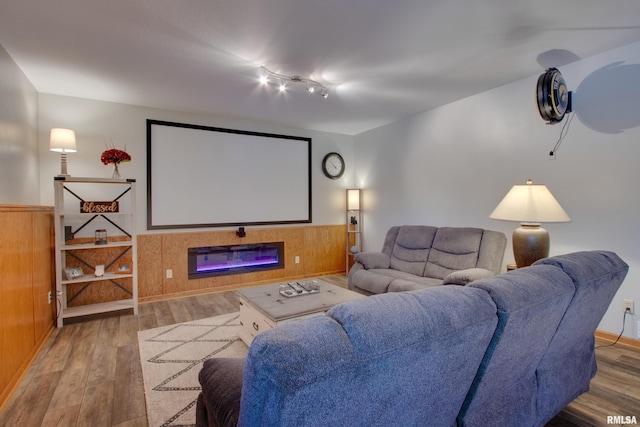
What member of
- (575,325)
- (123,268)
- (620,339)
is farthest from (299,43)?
(620,339)

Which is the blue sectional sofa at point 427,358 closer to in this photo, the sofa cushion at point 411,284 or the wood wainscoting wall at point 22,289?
the sofa cushion at point 411,284

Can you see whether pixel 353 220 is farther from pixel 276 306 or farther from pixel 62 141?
pixel 62 141

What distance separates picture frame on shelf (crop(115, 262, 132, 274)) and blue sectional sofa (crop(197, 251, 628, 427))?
283cm

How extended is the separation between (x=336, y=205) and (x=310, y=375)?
498 cm

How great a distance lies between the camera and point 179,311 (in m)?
3.67

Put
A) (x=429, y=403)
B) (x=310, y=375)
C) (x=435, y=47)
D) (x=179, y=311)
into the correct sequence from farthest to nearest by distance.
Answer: (x=179, y=311), (x=435, y=47), (x=429, y=403), (x=310, y=375)

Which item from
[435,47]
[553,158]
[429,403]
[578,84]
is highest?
[435,47]

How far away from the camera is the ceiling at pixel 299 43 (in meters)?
2.08

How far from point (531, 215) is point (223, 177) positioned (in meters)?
3.73

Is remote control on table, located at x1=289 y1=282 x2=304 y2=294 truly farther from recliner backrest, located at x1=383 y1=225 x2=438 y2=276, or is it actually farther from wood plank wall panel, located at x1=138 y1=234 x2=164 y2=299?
wood plank wall panel, located at x1=138 y1=234 x2=164 y2=299

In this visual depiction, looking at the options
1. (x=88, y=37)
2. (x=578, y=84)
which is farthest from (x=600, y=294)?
(x=88, y=37)

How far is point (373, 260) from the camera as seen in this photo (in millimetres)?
3885

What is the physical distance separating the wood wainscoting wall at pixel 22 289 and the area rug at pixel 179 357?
2.55 ft

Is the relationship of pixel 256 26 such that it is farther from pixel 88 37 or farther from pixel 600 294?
pixel 600 294
